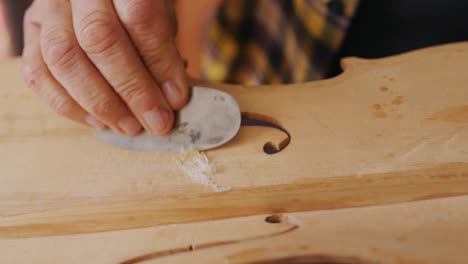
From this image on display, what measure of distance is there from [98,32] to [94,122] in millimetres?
176

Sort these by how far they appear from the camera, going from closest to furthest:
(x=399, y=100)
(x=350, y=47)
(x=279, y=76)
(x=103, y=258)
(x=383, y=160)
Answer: (x=103, y=258) → (x=383, y=160) → (x=399, y=100) → (x=350, y=47) → (x=279, y=76)

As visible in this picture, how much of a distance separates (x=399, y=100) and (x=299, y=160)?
10.2 inches

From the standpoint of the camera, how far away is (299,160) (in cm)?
84

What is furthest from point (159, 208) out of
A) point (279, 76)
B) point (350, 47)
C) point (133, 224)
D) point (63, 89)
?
point (279, 76)

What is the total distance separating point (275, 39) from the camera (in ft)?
5.84

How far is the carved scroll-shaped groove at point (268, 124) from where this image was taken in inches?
34.3

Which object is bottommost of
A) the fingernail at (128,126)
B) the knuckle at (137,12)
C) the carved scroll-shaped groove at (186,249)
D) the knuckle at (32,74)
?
the carved scroll-shaped groove at (186,249)

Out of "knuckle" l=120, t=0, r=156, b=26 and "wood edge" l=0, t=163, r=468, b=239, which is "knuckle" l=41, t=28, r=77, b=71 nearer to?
"knuckle" l=120, t=0, r=156, b=26

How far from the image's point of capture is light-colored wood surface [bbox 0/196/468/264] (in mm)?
699

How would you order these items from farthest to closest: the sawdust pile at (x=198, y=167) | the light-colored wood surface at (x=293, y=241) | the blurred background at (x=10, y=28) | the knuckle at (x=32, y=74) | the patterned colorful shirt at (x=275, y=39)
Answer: the blurred background at (x=10, y=28) < the patterned colorful shirt at (x=275, y=39) < the knuckle at (x=32, y=74) < the sawdust pile at (x=198, y=167) < the light-colored wood surface at (x=293, y=241)

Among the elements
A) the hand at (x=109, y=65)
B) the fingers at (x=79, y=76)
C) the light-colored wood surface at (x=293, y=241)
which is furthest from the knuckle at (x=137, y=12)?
the light-colored wood surface at (x=293, y=241)

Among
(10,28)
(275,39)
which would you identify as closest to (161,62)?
(275,39)

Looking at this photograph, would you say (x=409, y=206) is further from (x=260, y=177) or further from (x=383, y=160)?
(x=260, y=177)

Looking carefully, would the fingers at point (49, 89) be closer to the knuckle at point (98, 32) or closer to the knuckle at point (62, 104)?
the knuckle at point (62, 104)
